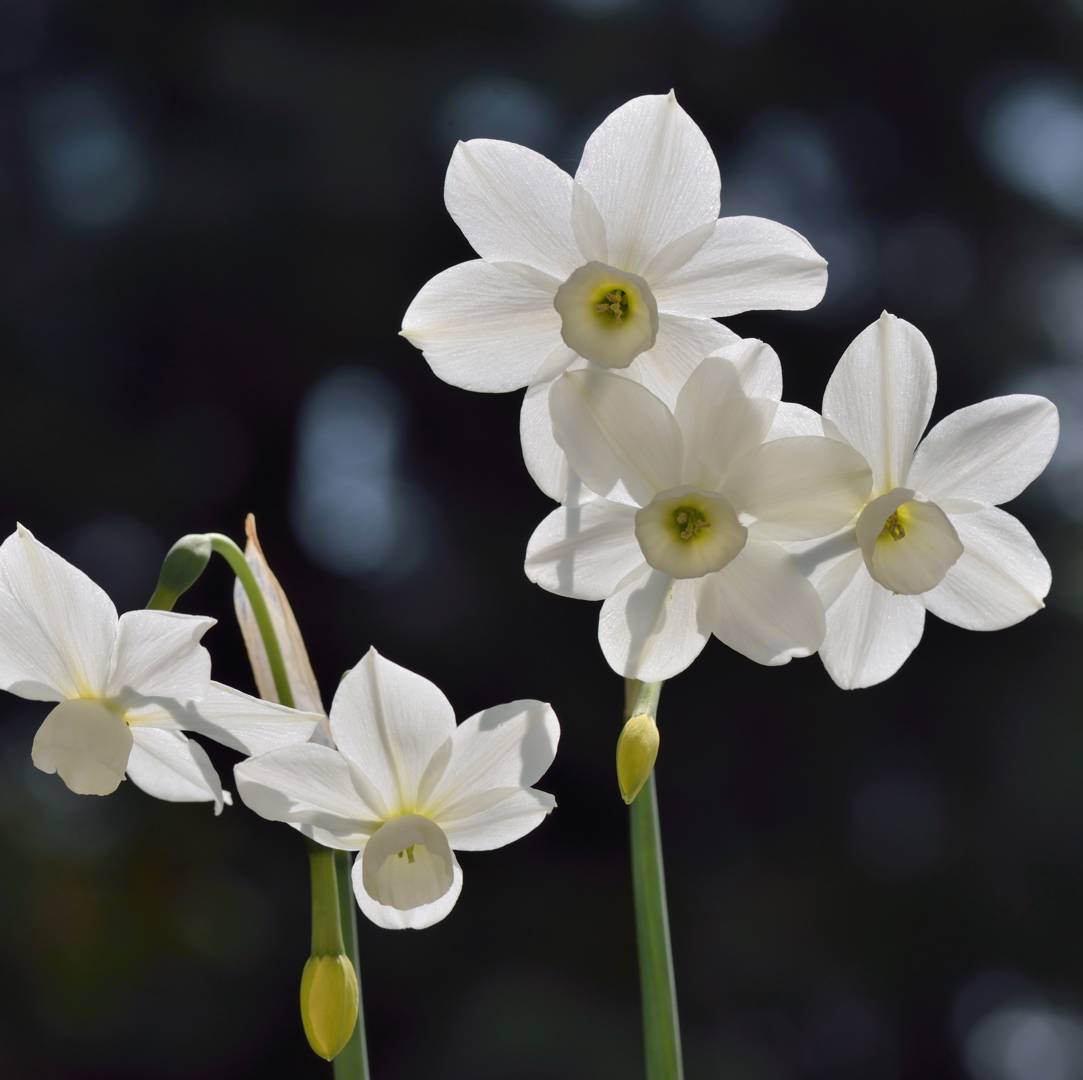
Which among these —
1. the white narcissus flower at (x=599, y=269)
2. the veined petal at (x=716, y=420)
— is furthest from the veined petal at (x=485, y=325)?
the veined petal at (x=716, y=420)

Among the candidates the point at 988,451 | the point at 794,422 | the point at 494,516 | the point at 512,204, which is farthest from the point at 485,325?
the point at 494,516

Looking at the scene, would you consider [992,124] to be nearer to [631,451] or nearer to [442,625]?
[442,625]

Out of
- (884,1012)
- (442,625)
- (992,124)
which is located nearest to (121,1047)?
(442,625)

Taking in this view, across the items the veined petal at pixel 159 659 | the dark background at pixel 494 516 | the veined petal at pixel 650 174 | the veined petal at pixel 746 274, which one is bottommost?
the veined petal at pixel 159 659

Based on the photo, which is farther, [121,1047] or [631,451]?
[121,1047]

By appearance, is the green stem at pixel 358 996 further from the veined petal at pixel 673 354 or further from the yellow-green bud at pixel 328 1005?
the veined petal at pixel 673 354

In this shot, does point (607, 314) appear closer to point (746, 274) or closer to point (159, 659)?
point (746, 274)

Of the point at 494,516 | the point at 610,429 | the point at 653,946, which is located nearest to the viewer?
the point at 610,429
